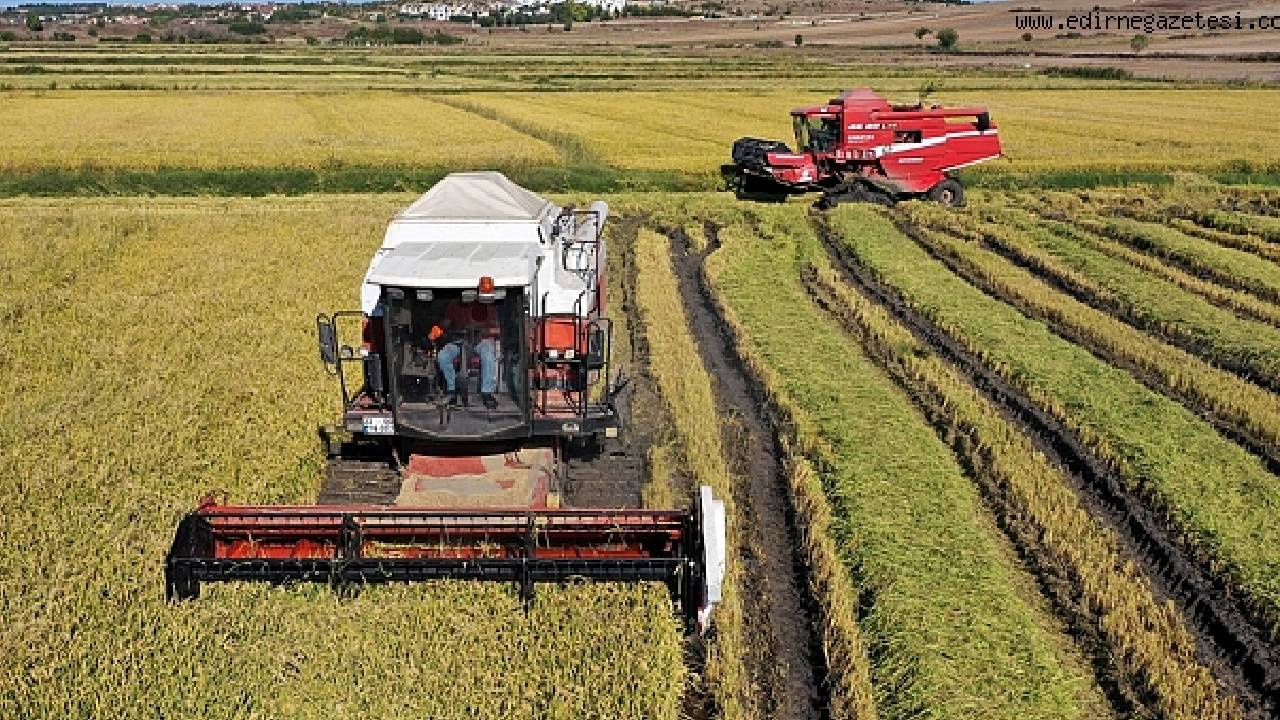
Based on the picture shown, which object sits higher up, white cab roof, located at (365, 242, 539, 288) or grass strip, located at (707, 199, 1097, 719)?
white cab roof, located at (365, 242, 539, 288)

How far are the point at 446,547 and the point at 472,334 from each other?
1.61m

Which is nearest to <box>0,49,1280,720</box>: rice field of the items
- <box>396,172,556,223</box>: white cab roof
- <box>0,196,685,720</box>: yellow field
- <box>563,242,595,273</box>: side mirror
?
<box>0,196,685,720</box>: yellow field

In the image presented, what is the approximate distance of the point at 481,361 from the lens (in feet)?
26.4

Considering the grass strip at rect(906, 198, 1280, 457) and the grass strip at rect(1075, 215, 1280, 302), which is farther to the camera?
the grass strip at rect(1075, 215, 1280, 302)

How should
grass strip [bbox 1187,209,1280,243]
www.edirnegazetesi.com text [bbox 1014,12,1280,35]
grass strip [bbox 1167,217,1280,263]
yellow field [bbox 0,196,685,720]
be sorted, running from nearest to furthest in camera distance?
yellow field [bbox 0,196,685,720] → grass strip [bbox 1167,217,1280,263] → grass strip [bbox 1187,209,1280,243] → www.edirnegazetesi.com text [bbox 1014,12,1280,35]

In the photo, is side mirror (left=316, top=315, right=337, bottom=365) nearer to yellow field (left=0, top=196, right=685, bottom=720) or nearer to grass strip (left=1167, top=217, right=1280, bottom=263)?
yellow field (left=0, top=196, right=685, bottom=720)

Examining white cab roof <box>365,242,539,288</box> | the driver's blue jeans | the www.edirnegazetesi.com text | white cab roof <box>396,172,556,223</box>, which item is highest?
the www.edirnegazetesi.com text

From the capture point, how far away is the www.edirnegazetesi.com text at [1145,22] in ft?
314

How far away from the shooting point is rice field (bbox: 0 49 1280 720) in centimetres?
637

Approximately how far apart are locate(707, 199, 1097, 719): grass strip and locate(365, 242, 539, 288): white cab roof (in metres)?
3.28

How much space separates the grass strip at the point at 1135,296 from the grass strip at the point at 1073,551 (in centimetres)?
369

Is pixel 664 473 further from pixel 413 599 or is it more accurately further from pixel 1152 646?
pixel 1152 646

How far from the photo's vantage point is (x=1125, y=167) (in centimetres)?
2784

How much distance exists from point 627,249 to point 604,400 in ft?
35.5
